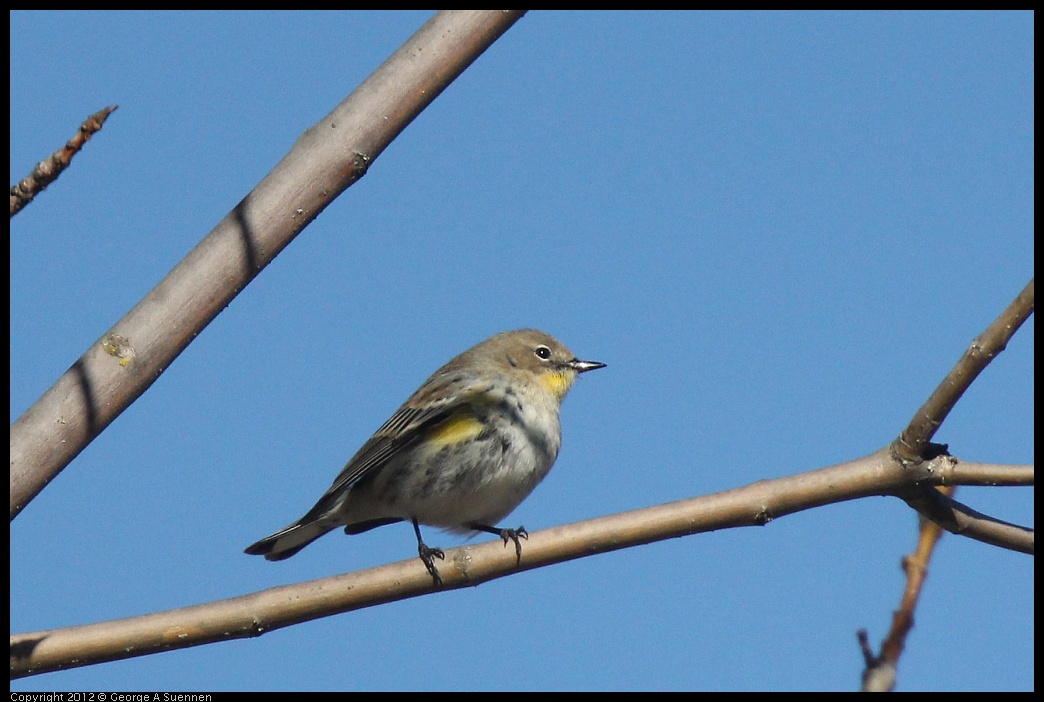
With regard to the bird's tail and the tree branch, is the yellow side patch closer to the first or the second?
the bird's tail

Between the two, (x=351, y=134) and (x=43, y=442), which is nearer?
(x=43, y=442)

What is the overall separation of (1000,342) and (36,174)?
282 cm

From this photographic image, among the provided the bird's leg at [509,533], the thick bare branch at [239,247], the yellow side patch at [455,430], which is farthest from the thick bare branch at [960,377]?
the yellow side patch at [455,430]

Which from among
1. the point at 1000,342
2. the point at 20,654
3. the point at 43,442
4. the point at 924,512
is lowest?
the point at 20,654

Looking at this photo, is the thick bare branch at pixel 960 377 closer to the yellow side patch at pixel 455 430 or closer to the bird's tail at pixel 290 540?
the yellow side patch at pixel 455 430

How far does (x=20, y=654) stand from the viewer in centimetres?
331

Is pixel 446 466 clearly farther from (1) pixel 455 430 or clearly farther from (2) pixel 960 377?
(2) pixel 960 377

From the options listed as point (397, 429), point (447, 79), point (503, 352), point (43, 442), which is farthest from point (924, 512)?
point (503, 352)

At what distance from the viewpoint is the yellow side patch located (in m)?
6.76

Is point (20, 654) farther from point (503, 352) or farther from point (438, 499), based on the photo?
point (503, 352)

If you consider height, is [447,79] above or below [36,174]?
above

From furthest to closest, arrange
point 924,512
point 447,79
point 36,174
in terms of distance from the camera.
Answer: point 924,512 < point 447,79 < point 36,174

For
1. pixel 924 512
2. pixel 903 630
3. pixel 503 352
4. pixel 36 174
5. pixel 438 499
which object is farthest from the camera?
pixel 503 352

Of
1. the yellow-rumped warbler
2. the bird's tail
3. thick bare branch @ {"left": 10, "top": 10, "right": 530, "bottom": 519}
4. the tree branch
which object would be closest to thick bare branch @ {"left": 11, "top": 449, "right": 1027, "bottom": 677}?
thick bare branch @ {"left": 10, "top": 10, "right": 530, "bottom": 519}
